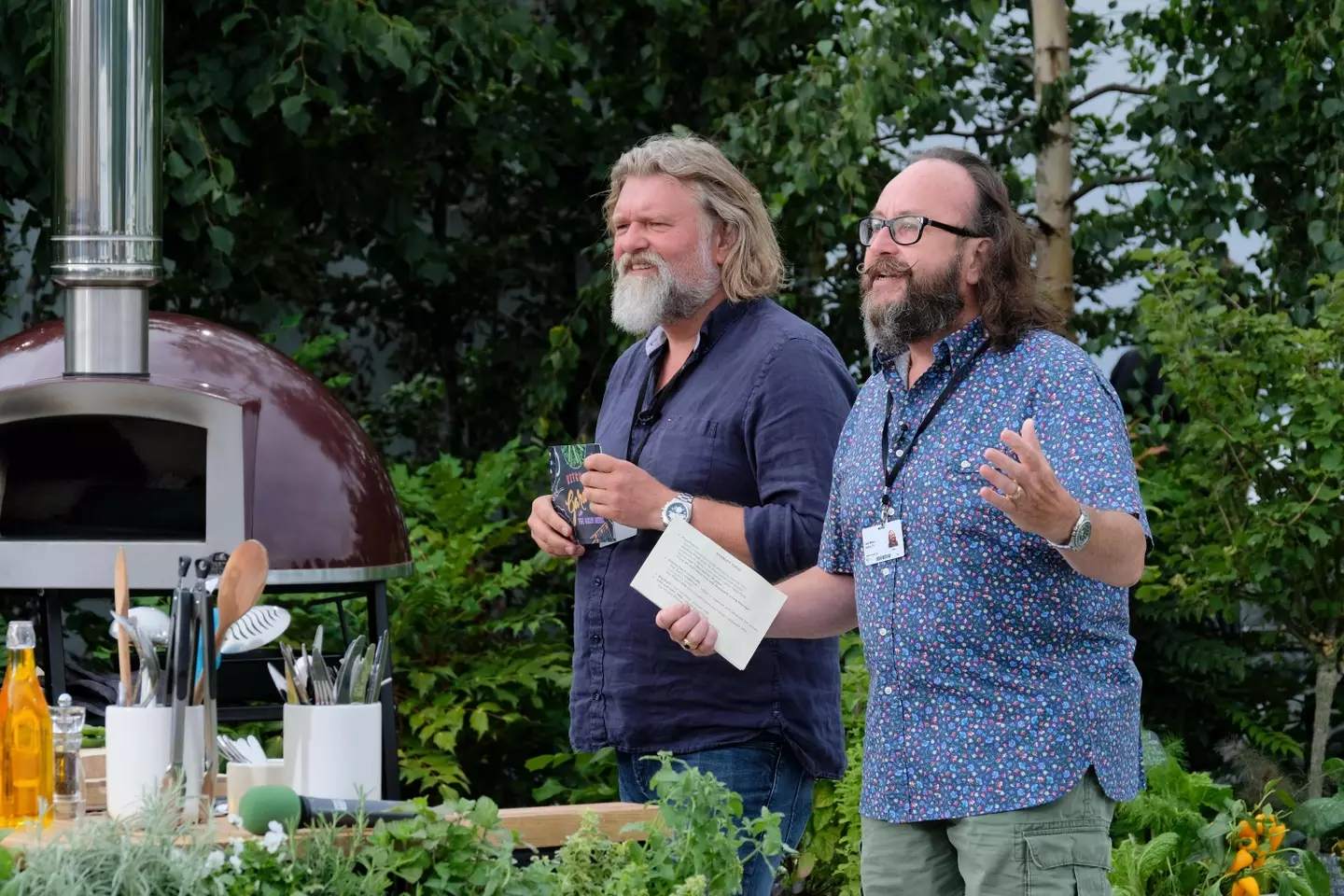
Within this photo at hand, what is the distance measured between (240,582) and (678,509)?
34.0 inches

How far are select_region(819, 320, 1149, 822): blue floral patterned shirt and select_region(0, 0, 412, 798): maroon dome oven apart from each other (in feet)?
6.44

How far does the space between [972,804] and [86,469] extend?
2797 mm

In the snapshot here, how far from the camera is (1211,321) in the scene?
5.02m

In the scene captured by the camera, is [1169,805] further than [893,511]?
Yes

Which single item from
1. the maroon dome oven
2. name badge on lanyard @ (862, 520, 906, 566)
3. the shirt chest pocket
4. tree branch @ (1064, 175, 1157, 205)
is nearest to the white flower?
name badge on lanyard @ (862, 520, 906, 566)

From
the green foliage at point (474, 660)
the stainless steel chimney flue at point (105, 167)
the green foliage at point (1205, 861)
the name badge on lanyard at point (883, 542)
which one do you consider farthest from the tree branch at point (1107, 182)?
the name badge on lanyard at point (883, 542)

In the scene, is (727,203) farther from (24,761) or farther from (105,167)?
(105,167)

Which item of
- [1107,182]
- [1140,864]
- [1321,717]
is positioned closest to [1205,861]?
[1140,864]

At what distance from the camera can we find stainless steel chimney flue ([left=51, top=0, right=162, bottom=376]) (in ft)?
13.4

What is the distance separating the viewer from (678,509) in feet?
9.35

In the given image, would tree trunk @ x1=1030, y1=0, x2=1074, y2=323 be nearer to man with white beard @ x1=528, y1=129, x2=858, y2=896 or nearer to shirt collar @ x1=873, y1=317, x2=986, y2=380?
man with white beard @ x1=528, y1=129, x2=858, y2=896

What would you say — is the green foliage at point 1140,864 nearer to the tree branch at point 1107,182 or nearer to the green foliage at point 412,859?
the green foliage at point 412,859

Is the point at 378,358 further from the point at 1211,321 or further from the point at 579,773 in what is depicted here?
the point at 1211,321

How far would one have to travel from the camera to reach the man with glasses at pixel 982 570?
7.73 feet
